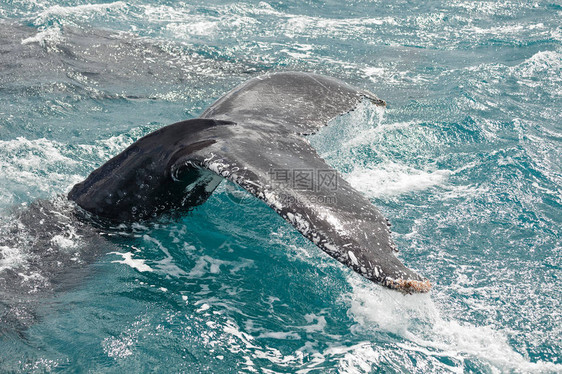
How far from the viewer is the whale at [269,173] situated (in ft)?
12.9

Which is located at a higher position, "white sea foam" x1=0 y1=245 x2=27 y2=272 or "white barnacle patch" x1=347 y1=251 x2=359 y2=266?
"white barnacle patch" x1=347 y1=251 x2=359 y2=266

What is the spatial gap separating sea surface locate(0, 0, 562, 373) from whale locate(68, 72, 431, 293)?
1.45 ft

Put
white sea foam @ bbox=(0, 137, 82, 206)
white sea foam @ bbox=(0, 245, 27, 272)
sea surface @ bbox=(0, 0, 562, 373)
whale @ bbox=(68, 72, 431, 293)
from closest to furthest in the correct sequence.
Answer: whale @ bbox=(68, 72, 431, 293), sea surface @ bbox=(0, 0, 562, 373), white sea foam @ bbox=(0, 245, 27, 272), white sea foam @ bbox=(0, 137, 82, 206)

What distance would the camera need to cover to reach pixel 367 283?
6.17m

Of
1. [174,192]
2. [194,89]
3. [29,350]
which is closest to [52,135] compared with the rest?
[194,89]

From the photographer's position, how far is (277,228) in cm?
726

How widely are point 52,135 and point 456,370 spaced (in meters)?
7.69

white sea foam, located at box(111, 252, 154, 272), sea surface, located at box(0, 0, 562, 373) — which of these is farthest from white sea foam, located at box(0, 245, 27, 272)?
white sea foam, located at box(111, 252, 154, 272)

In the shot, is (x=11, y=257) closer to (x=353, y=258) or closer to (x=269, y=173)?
(x=269, y=173)

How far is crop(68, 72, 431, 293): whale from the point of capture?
3941mm

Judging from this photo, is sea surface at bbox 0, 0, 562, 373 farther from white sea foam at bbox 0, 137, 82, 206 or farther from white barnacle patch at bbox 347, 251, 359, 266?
white barnacle patch at bbox 347, 251, 359, 266

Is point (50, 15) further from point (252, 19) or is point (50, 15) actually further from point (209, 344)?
point (209, 344)

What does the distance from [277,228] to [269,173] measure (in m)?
2.92

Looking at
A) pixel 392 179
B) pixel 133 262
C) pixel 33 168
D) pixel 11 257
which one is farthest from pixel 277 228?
pixel 33 168
